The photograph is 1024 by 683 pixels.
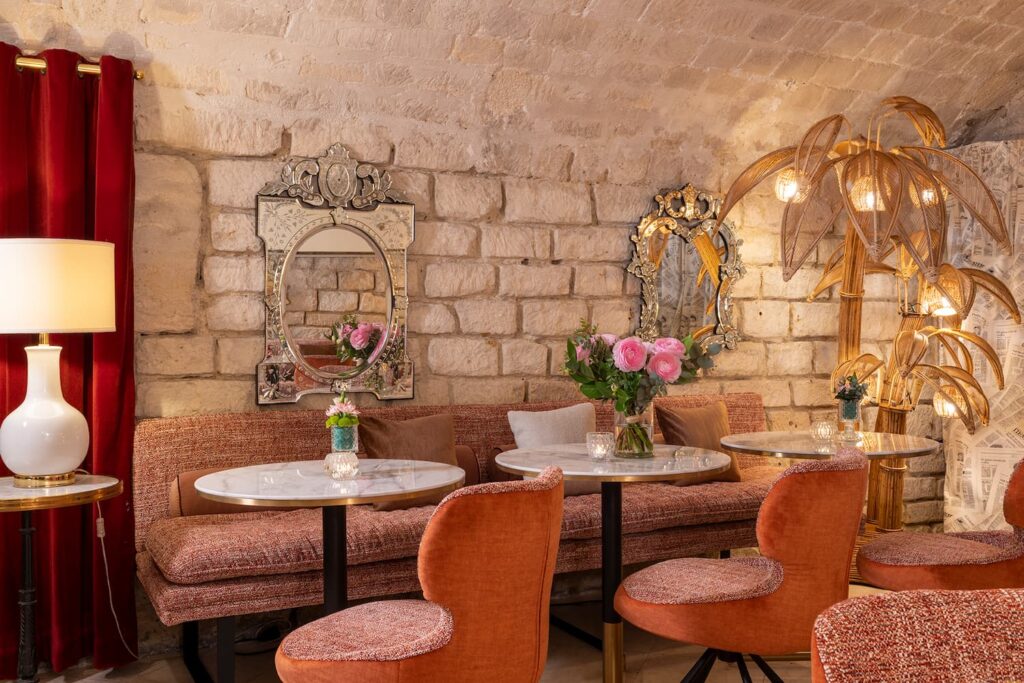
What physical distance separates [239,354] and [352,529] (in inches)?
43.4

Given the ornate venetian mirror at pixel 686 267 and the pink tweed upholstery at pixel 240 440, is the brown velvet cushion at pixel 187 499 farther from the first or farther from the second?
the ornate venetian mirror at pixel 686 267

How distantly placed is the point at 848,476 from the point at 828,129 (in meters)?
3.30

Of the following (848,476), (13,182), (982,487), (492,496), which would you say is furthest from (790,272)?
(13,182)

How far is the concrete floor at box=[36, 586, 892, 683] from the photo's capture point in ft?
12.1

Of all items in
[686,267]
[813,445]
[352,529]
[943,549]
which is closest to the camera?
[943,549]

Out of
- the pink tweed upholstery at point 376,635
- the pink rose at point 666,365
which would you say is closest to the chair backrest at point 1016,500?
the pink rose at point 666,365

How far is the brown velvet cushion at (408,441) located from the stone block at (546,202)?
1248 millimetres

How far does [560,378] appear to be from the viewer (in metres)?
5.00

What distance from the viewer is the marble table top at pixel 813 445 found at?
12.1 ft

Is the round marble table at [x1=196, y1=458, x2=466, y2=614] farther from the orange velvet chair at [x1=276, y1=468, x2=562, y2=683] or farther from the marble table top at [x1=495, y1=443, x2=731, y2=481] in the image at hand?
the orange velvet chair at [x1=276, y1=468, x2=562, y2=683]

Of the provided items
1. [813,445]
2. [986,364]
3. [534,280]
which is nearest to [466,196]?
[534,280]

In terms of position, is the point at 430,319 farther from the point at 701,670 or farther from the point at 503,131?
the point at 701,670

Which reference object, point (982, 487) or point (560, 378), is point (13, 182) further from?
point (982, 487)

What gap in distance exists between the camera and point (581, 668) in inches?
149
